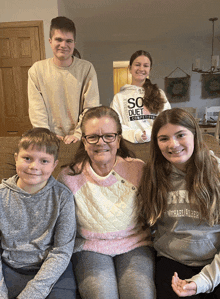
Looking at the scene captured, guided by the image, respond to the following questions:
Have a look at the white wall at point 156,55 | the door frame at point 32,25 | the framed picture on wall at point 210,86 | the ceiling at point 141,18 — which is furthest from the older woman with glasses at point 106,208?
the framed picture on wall at point 210,86

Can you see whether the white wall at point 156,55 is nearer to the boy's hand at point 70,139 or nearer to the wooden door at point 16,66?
the wooden door at point 16,66

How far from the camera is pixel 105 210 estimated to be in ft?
3.86

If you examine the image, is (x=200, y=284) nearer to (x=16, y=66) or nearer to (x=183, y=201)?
(x=183, y=201)

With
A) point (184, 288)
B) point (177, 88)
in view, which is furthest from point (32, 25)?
point (177, 88)

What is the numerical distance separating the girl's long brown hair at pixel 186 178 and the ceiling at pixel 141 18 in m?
3.77

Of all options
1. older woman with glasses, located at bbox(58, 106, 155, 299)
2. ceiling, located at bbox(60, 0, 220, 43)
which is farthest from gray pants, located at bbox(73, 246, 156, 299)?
ceiling, located at bbox(60, 0, 220, 43)

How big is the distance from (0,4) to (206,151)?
12.1 ft

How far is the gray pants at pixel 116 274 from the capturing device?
0.99 meters

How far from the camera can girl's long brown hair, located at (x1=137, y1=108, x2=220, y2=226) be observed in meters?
1.08

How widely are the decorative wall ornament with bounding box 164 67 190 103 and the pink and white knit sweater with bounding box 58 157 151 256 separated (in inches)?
246

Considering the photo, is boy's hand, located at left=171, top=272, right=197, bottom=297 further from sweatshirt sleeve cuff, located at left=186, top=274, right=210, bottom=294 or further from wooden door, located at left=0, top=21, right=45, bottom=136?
wooden door, located at left=0, top=21, right=45, bottom=136

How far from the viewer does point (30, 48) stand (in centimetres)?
360

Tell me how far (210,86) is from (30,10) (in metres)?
5.38

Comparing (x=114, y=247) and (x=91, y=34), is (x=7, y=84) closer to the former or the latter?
(x=91, y=34)
